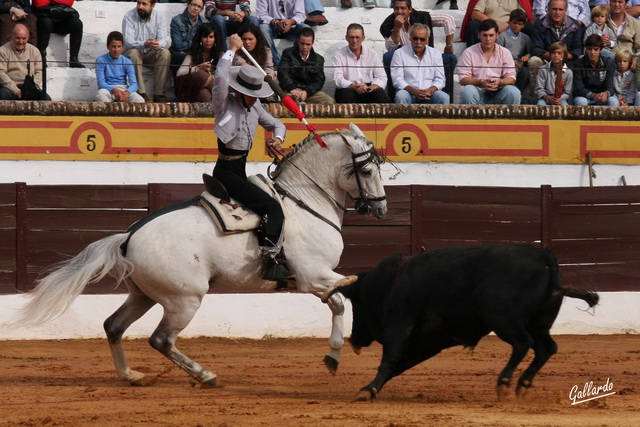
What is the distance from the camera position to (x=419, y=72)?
1277cm

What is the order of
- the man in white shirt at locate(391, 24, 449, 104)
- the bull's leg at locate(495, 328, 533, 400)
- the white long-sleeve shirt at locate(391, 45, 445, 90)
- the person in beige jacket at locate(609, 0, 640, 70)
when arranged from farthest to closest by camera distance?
the person in beige jacket at locate(609, 0, 640, 70), the white long-sleeve shirt at locate(391, 45, 445, 90), the man in white shirt at locate(391, 24, 449, 104), the bull's leg at locate(495, 328, 533, 400)

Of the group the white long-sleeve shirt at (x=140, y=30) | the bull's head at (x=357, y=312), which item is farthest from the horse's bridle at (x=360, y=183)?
the white long-sleeve shirt at (x=140, y=30)

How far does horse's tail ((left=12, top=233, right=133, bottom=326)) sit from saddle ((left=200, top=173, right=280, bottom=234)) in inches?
24.1

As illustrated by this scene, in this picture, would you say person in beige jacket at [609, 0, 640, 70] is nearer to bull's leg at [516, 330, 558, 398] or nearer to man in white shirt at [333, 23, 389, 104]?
man in white shirt at [333, 23, 389, 104]

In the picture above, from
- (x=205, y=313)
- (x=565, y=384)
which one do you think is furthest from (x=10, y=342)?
(x=565, y=384)

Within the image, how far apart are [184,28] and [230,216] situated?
5.66 metres

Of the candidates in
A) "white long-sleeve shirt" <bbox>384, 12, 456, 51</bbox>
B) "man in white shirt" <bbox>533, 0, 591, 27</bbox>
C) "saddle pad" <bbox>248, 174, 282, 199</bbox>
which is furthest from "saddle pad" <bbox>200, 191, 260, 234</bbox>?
"man in white shirt" <bbox>533, 0, 591, 27</bbox>

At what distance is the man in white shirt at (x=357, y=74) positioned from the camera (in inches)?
493

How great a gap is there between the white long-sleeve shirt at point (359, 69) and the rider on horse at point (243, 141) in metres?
4.67

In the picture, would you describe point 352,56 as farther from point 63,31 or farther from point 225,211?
point 225,211

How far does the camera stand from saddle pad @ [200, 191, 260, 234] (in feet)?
24.9

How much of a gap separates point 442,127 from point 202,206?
5.18 metres

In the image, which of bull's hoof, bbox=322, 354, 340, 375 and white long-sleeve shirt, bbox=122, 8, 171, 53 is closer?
bull's hoof, bbox=322, 354, 340, 375

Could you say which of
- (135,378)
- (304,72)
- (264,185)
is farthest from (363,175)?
(304,72)
